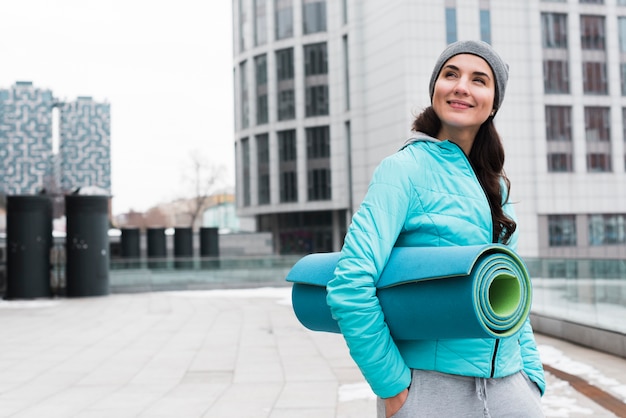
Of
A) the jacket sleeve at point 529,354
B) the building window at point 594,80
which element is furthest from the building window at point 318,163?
the jacket sleeve at point 529,354

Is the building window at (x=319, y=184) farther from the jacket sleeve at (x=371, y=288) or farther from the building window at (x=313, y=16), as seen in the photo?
the jacket sleeve at (x=371, y=288)

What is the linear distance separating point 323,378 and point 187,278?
18631 millimetres

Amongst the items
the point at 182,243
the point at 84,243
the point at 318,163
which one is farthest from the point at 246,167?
the point at 84,243

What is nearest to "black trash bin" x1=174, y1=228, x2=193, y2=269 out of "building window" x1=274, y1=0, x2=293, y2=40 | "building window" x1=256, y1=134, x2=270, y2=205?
"building window" x1=256, y1=134, x2=270, y2=205

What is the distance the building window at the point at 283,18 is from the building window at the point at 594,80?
2257 centimetres

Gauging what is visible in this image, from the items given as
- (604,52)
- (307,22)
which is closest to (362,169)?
(307,22)

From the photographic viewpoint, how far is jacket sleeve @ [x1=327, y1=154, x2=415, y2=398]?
5.81ft

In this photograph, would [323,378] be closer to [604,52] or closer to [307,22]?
[604,52]

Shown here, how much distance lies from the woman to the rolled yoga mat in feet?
0.16

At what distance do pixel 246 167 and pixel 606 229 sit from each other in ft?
94.5

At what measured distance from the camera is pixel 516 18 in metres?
50.7

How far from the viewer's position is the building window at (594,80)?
51062 mm

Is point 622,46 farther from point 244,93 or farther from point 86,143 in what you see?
point 86,143

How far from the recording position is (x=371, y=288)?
5.85 feet
